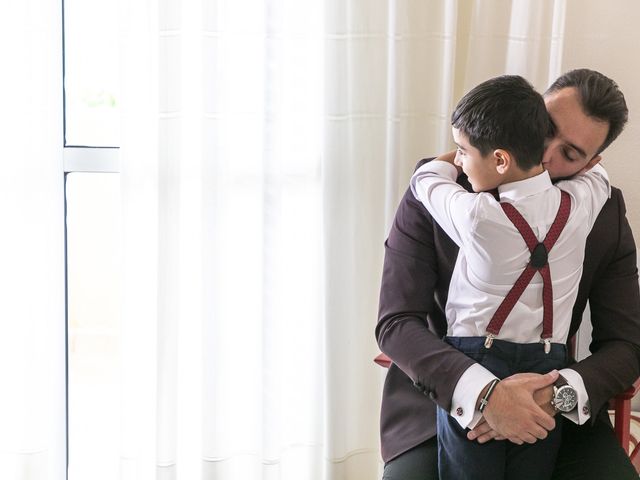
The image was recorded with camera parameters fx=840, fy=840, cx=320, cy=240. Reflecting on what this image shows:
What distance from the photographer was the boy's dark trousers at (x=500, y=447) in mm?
1655

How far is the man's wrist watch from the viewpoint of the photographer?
66.8 inches

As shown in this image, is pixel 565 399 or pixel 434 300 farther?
pixel 434 300

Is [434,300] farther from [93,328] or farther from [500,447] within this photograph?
[93,328]

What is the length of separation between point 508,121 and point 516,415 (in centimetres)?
57

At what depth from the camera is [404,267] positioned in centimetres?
189

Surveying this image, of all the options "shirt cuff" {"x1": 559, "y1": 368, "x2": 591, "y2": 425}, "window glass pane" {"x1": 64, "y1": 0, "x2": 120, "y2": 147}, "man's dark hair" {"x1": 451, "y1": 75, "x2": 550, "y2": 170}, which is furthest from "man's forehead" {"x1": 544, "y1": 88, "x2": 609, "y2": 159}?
"window glass pane" {"x1": 64, "y1": 0, "x2": 120, "y2": 147}

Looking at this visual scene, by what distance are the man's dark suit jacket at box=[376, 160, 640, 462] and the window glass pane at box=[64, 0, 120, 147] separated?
106 cm

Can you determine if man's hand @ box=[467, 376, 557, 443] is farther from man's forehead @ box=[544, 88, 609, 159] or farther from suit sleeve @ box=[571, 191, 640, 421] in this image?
man's forehead @ box=[544, 88, 609, 159]

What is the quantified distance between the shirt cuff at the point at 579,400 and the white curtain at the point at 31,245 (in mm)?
1488

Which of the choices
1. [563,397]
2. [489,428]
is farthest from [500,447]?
[563,397]

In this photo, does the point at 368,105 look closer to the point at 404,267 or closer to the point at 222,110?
the point at 222,110

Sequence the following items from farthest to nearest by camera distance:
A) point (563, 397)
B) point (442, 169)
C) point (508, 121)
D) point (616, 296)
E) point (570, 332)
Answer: point (570, 332) < point (616, 296) < point (442, 169) < point (563, 397) < point (508, 121)

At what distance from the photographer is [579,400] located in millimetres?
1721

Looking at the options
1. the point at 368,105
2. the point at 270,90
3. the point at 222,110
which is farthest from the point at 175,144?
the point at 368,105
